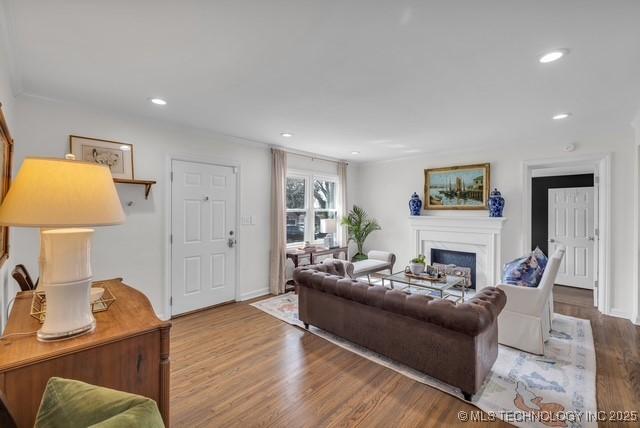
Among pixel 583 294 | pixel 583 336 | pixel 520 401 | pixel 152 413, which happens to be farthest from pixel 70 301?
pixel 583 294

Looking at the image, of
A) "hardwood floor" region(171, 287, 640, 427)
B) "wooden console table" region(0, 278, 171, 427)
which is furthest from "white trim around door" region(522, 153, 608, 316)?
"wooden console table" region(0, 278, 171, 427)

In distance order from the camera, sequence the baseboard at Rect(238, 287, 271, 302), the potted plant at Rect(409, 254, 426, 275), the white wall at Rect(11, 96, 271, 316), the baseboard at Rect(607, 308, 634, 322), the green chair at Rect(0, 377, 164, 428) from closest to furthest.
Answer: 1. the green chair at Rect(0, 377, 164, 428)
2. the white wall at Rect(11, 96, 271, 316)
3. the baseboard at Rect(607, 308, 634, 322)
4. the potted plant at Rect(409, 254, 426, 275)
5. the baseboard at Rect(238, 287, 271, 302)

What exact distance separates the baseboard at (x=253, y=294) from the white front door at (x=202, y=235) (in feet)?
0.51

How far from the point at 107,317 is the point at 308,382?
1546 mm

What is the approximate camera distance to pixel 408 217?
5.48 m

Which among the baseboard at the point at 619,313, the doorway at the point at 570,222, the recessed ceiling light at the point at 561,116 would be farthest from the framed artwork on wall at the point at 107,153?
the doorway at the point at 570,222

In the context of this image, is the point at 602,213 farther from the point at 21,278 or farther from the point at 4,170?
the point at 4,170

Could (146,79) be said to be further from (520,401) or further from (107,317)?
(520,401)

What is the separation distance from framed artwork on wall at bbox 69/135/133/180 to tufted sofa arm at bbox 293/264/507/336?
2.40 metres

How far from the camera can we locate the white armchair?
2.72 metres

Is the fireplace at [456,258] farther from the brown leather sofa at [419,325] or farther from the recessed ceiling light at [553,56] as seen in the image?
the recessed ceiling light at [553,56]

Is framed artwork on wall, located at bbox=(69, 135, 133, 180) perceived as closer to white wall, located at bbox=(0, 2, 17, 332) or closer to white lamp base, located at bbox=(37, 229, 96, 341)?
white wall, located at bbox=(0, 2, 17, 332)

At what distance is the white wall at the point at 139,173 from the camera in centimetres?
263

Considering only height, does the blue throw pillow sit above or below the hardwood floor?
above
